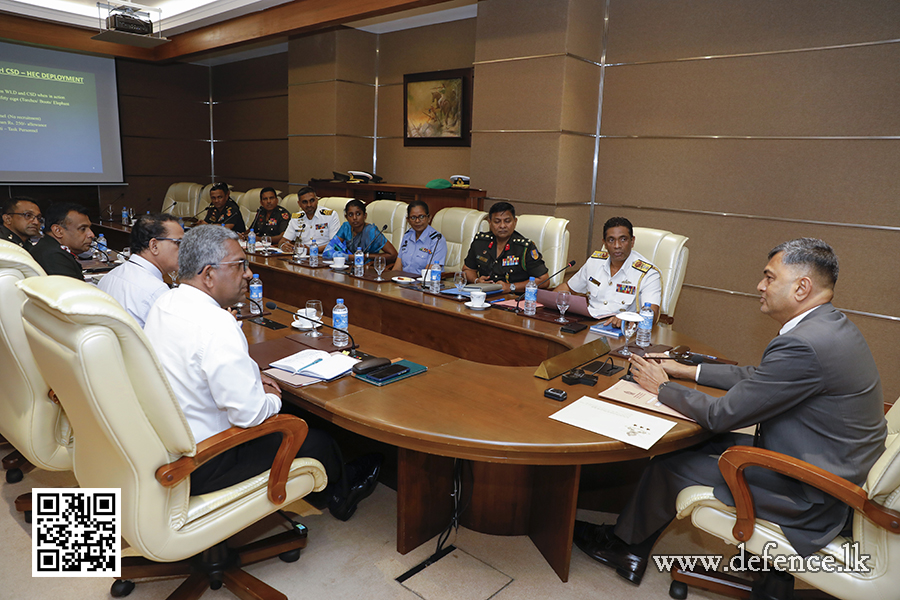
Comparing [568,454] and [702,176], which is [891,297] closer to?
[702,176]

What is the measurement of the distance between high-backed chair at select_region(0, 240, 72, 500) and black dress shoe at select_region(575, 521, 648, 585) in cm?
183

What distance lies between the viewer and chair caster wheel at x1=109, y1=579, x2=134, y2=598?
6.04 feet

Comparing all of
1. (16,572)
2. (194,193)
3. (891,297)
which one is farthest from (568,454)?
(194,193)

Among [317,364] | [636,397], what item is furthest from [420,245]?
[636,397]

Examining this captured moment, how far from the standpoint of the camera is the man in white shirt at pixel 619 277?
3000 mm

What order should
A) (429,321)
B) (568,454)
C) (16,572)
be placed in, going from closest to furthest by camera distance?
(568,454) → (16,572) → (429,321)

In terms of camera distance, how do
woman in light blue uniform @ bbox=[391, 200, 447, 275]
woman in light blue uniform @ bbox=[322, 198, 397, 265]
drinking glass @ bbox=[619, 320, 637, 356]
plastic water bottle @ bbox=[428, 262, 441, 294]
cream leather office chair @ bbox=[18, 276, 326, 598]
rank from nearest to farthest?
1. cream leather office chair @ bbox=[18, 276, 326, 598]
2. drinking glass @ bbox=[619, 320, 637, 356]
3. plastic water bottle @ bbox=[428, 262, 441, 294]
4. woman in light blue uniform @ bbox=[391, 200, 447, 275]
5. woman in light blue uniform @ bbox=[322, 198, 397, 265]

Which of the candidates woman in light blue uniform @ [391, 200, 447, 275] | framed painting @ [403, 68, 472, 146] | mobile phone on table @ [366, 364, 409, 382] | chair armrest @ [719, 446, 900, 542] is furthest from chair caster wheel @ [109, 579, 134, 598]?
framed painting @ [403, 68, 472, 146]

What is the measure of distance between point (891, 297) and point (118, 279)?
14.4ft

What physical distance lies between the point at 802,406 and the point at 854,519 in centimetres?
30

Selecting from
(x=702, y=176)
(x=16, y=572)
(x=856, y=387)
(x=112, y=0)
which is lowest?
(x=16, y=572)

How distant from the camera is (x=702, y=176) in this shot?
4.36m

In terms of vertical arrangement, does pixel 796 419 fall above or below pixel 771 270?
below

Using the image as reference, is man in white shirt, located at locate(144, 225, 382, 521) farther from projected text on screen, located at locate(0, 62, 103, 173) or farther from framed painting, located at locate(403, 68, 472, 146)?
projected text on screen, located at locate(0, 62, 103, 173)
